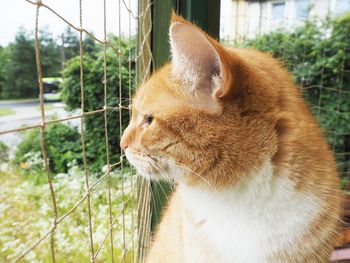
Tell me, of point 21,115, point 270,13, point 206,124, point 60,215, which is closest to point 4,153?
point 21,115

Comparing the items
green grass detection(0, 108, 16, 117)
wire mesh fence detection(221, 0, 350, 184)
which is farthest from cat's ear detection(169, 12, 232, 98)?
wire mesh fence detection(221, 0, 350, 184)

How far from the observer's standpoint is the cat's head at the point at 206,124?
0.77 metres

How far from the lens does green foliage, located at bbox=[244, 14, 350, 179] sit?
3.47 meters

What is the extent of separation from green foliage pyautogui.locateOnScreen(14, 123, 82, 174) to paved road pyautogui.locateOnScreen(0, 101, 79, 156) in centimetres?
7

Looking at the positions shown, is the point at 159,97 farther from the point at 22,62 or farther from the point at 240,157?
the point at 22,62

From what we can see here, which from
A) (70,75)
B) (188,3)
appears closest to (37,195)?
(70,75)

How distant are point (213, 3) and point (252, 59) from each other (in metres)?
0.51

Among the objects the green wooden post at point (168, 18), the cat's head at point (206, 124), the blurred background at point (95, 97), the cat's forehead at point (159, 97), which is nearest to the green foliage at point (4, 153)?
the blurred background at point (95, 97)

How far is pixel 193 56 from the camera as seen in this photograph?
2.45 feet

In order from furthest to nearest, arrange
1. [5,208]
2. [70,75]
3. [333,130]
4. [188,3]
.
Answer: [333,130]
[70,75]
[5,208]
[188,3]

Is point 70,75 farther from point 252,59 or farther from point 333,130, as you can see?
point 333,130

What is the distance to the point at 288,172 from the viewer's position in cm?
77

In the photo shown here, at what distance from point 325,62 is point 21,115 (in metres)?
2.83

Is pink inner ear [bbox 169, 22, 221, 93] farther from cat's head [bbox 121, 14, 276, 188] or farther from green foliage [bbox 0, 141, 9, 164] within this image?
green foliage [bbox 0, 141, 9, 164]
